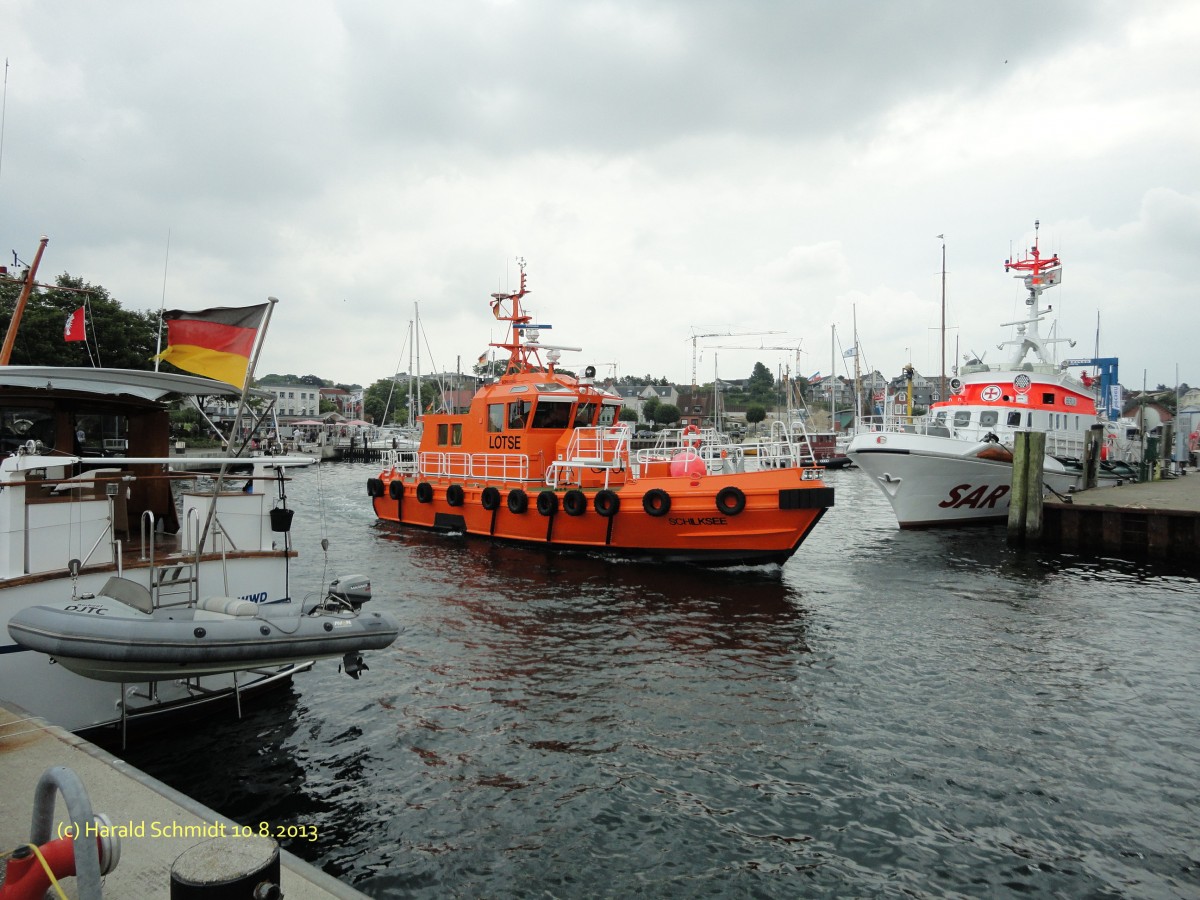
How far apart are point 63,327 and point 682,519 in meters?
34.0

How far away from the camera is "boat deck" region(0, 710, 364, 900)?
11.3ft

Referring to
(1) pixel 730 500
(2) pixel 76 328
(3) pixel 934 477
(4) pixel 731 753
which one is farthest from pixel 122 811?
(3) pixel 934 477

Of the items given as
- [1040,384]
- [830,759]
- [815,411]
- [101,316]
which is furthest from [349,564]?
[815,411]

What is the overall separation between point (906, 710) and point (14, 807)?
756cm

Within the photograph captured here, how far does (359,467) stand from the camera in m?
54.4

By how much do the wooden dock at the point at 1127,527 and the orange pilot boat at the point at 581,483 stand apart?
779cm

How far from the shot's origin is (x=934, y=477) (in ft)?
69.6

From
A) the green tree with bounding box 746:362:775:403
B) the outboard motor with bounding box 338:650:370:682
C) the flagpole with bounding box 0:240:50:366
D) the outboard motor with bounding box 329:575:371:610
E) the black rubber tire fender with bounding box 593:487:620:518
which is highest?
the green tree with bounding box 746:362:775:403

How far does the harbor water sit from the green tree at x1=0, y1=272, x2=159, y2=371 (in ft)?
Result: 88.3

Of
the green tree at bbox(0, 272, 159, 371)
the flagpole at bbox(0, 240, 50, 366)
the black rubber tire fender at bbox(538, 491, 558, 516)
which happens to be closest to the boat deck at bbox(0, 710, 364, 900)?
the flagpole at bbox(0, 240, 50, 366)

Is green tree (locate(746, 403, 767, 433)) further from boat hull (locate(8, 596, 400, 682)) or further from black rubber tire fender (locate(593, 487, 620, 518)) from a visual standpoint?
boat hull (locate(8, 596, 400, 682))

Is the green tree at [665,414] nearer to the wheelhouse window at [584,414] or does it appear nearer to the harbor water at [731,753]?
the wheelhouse window at [584,414]

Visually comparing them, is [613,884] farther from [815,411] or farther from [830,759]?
[815,411]

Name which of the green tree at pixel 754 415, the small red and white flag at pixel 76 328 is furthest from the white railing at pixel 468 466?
the green tree at pixel 754 415
